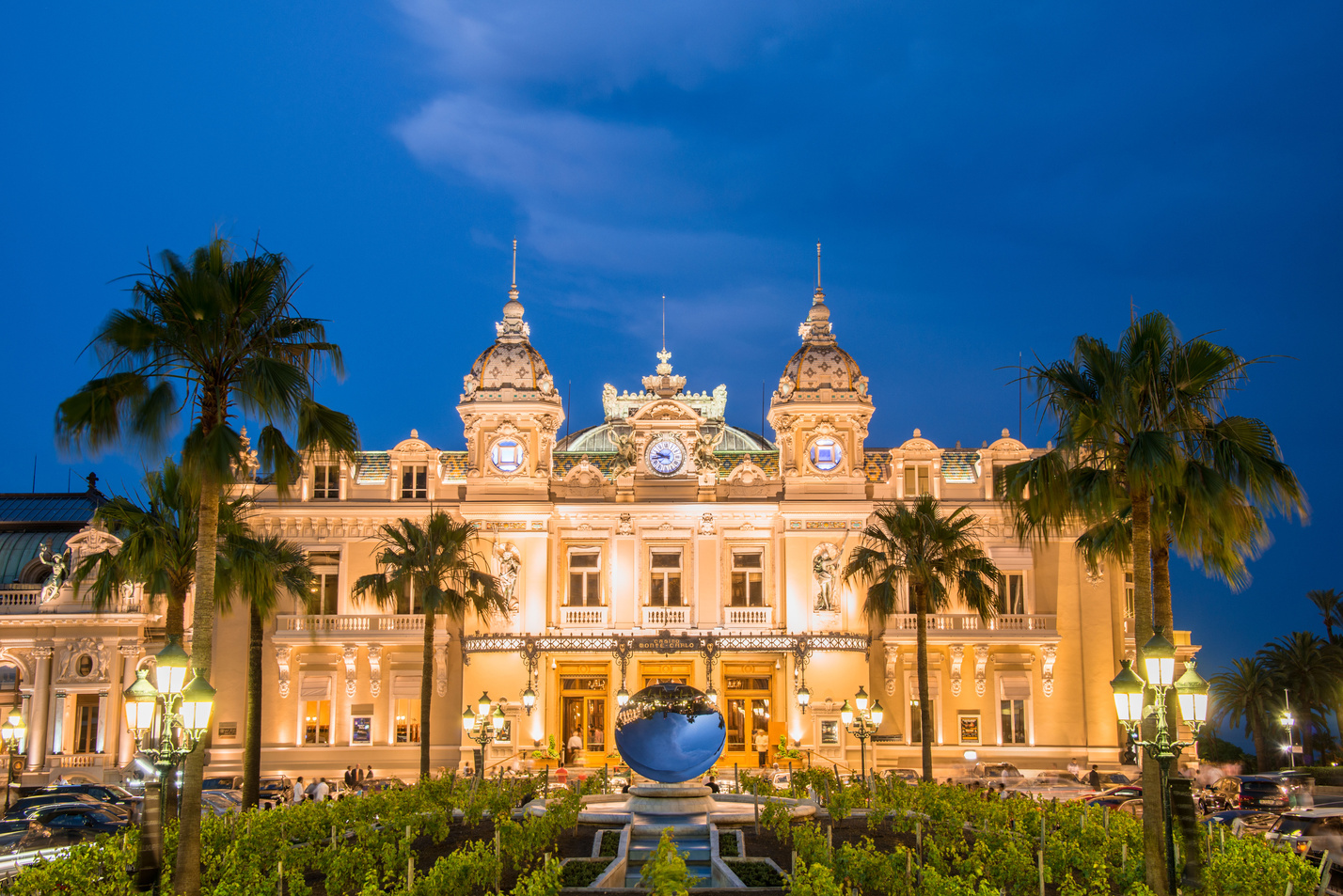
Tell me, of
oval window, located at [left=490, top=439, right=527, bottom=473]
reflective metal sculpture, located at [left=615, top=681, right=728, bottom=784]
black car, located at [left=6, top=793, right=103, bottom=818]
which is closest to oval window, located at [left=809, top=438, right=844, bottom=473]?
oval window, located at [left=490, top=439, right=527, bottom=473]

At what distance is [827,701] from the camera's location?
4522 centimetres

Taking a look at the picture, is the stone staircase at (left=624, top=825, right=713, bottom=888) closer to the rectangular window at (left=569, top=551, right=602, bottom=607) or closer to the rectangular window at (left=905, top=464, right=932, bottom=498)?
the rectangular window at (left=569, top=551, right=602, bottom=607)

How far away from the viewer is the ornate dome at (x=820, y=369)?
48.2 meters

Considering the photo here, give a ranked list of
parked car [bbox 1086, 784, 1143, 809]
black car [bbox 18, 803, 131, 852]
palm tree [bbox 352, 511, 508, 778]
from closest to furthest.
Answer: black car [bbox 18, 803, 131, 852] < parked car [bbox 1086, 784, 1143, 809] < palm tree [bbox 352, 511, 508, 778]

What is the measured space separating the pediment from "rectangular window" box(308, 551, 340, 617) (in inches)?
519

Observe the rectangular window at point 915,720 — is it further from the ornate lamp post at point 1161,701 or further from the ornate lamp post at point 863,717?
the ornate lamp post at point 1161,701

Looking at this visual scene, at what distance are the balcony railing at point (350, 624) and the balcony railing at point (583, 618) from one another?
5463mm

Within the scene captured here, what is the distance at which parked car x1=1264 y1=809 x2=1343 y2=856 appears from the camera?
2211 centimetres

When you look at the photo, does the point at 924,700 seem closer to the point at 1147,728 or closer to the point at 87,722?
the point at 1147,728

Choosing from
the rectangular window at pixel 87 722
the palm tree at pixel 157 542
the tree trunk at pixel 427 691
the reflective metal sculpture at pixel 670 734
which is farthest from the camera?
the rectangular window at pixel 87 722

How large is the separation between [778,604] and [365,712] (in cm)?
1649

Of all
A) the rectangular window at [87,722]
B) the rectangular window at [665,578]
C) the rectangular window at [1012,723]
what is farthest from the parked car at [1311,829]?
the rectangular window at [87,722]

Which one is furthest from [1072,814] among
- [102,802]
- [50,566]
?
[50,566]

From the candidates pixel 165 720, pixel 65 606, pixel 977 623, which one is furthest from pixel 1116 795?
pixel 65 606
